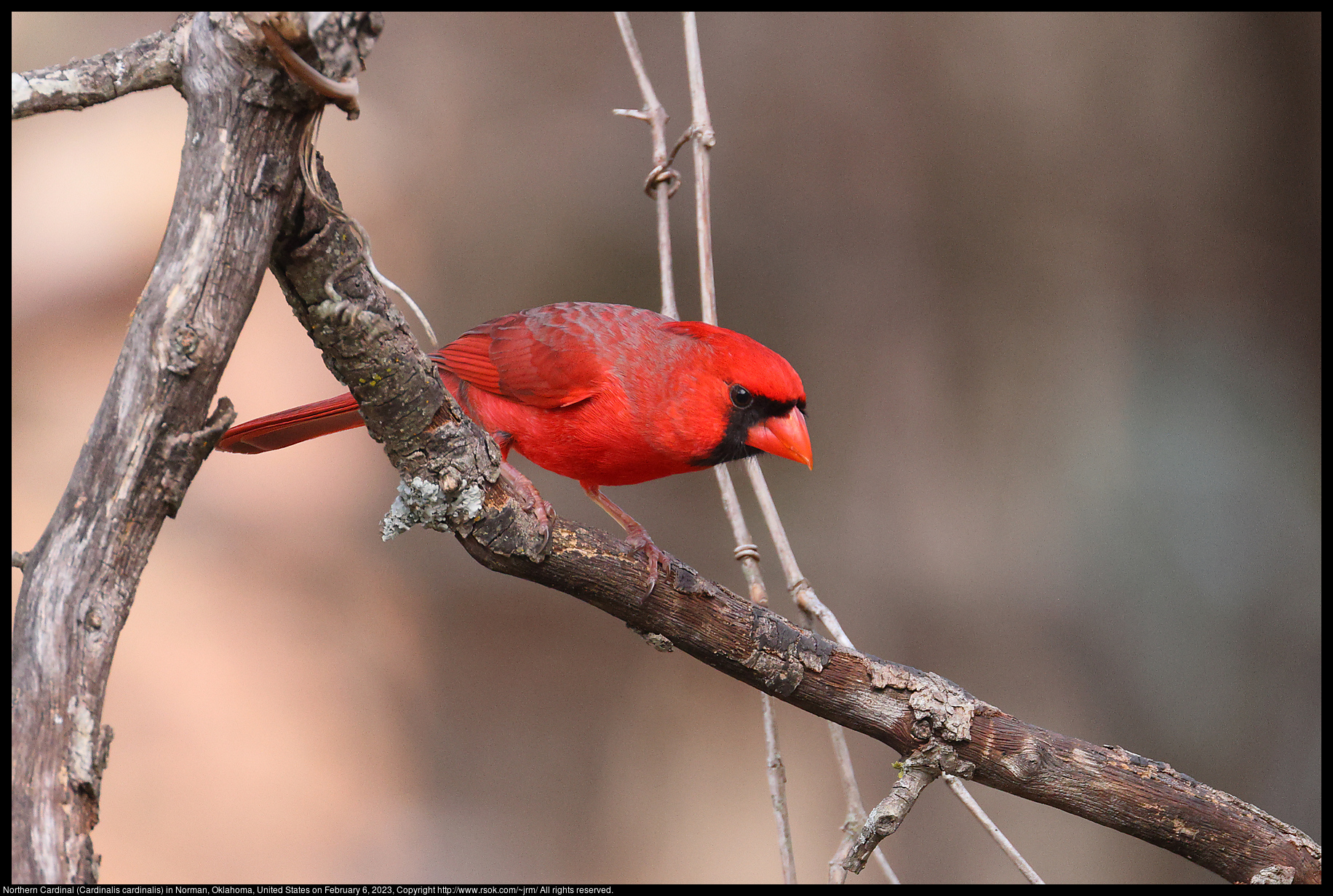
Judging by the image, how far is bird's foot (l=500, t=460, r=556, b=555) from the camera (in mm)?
1712

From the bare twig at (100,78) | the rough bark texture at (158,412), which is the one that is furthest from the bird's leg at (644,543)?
the bare twig at (100,78)

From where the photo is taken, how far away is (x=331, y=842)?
13.1 ft

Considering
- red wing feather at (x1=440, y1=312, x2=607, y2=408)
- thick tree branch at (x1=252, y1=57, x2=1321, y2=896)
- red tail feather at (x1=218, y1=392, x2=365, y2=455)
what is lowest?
thick tree branch at (x1=252, y1=57, x2=1321, y2=896)

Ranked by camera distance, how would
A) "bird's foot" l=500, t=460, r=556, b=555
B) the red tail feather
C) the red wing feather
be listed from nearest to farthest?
"bird's foot" l=500, t=460, r=556, b=555, the red tail feather, the red wing feather

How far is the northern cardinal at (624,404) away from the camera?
2082 mm

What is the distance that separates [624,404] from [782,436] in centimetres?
37

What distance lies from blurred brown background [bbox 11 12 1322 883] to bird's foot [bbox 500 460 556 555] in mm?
2384

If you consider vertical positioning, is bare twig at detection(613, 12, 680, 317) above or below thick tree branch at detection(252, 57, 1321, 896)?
above

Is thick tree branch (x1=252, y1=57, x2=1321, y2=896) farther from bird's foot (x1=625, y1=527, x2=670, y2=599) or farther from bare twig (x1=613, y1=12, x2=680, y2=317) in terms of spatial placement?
bare twig (x1=613, y1=12, x2=680, y2=317)

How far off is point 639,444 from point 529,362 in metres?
0.35

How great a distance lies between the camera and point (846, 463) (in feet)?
14.8

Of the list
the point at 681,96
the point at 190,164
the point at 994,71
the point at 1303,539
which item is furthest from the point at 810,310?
the point at 190,164

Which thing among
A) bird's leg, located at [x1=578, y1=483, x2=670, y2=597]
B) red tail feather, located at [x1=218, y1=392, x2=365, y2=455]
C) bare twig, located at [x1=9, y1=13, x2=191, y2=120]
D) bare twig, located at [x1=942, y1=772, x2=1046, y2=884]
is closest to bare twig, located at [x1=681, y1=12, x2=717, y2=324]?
bird's leg, located at [x1=578, y1=483, x2=670, y2=597]

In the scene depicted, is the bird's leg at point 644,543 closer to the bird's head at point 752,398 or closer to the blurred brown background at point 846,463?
the bird's head at point 752,398
